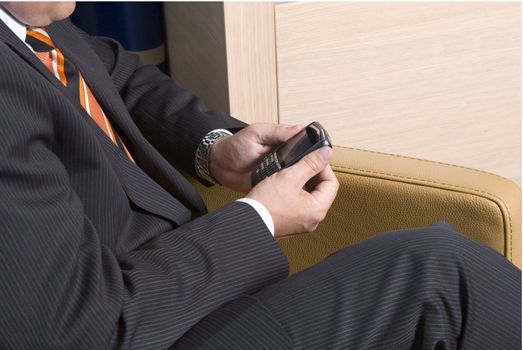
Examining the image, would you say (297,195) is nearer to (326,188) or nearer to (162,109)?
(326,188)

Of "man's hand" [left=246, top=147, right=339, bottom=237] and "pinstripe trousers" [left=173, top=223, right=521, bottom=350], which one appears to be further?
"man's hand" [left=246, top=147, right=339, bottom=237]

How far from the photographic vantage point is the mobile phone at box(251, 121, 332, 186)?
1.08 meters

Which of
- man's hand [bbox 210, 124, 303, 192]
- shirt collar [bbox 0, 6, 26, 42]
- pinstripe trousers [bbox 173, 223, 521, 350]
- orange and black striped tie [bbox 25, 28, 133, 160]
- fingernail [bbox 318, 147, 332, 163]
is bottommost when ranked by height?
pinstripe trousers [bbox 173, 223, 521, 350]

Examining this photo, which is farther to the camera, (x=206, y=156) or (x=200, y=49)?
(x=200, y=49)

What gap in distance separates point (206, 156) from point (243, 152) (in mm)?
69

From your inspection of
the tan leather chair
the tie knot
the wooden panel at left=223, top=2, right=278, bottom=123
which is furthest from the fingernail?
the wooden panel at left=223, top=2, right=278, bottom=123

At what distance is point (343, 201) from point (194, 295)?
310 millimetres

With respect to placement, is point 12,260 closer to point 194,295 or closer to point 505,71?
point 194,295

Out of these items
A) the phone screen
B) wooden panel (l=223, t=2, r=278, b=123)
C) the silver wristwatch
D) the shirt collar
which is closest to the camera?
the shirt collar

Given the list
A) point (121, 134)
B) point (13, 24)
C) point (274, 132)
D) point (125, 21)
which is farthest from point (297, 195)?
point (125, 21)

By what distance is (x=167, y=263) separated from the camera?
3.11 feet

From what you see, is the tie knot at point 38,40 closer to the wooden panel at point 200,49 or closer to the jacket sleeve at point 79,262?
the jacket sleeve at point 79,262

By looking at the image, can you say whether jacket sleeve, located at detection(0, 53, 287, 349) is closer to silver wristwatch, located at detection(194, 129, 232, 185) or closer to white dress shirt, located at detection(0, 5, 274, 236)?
white dress shirt, located at detection(0, 5, 274, 236)

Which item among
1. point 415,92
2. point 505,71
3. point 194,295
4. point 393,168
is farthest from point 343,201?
point 505,71
